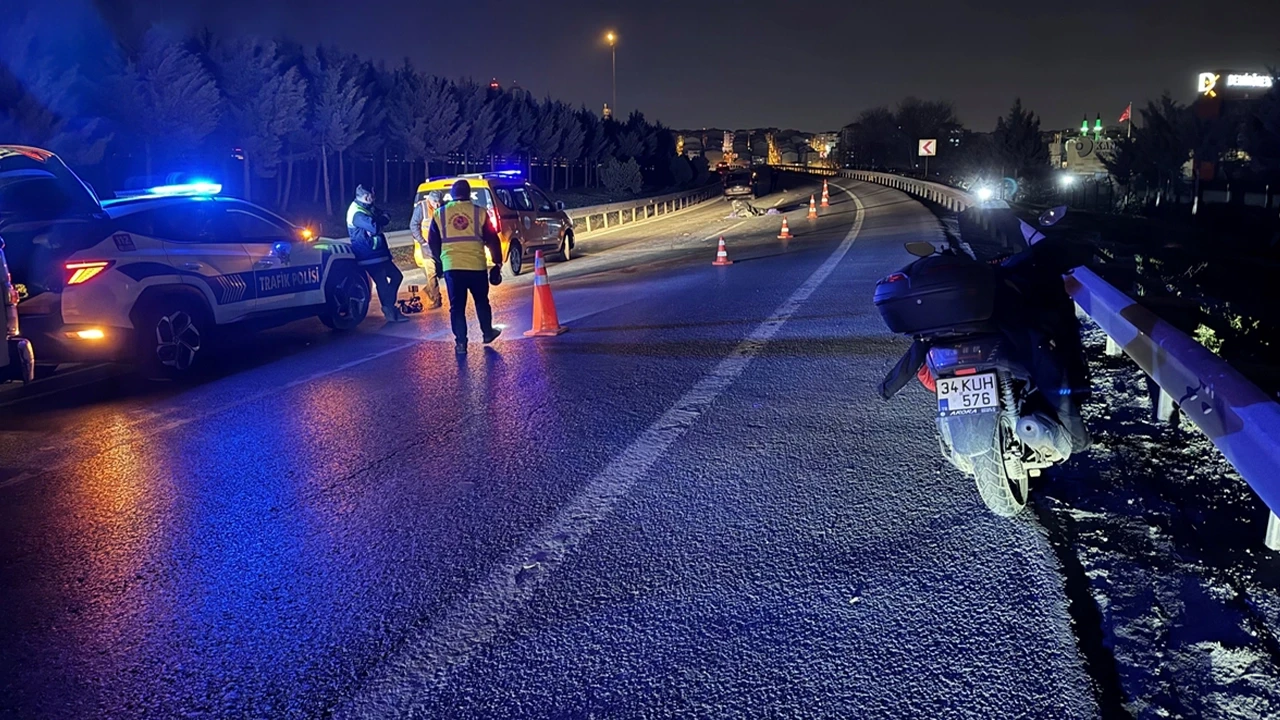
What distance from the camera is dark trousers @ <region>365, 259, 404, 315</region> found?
12227 mm

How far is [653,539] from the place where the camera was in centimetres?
443

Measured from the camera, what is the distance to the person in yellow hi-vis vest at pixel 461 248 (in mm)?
9656

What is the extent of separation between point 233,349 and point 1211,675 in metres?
9.90

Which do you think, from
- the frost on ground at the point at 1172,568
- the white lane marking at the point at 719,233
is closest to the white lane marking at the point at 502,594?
the frost on ground at the point at 1172,568

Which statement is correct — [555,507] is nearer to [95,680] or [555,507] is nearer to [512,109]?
[95,680]

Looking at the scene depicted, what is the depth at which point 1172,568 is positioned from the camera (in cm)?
388

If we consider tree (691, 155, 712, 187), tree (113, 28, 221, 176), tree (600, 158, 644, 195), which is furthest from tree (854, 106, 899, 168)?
tree (113, 28, 221, 176)

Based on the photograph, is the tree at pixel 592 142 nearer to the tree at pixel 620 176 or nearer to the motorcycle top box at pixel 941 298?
the tree at pixel 620 176

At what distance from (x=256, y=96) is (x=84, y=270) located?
25.9m

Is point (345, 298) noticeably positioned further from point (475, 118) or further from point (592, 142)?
point (592, 142)

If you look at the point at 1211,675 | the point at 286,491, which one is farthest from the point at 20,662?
the point at 1211,675

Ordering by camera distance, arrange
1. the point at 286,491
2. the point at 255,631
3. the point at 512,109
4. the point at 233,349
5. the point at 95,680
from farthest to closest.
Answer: the point at 512,109 < the point at 233,349 < the point at 286,491 < the point at 255,631 < the point at 95,680

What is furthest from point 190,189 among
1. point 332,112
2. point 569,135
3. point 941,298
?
point 569,135

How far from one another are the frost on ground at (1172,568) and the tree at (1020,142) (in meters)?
88.5
